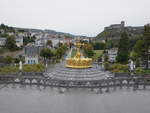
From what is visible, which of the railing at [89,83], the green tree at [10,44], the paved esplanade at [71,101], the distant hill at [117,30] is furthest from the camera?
the distant hill at [117,30]

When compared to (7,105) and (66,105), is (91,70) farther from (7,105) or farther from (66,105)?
(7,105)

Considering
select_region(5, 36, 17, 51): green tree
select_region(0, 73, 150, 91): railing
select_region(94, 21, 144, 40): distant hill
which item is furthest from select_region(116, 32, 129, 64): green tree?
select_region(94, 21, 144, 40): distant hill

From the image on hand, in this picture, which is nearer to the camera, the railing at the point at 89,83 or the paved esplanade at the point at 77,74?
the railing at the point at 89,83

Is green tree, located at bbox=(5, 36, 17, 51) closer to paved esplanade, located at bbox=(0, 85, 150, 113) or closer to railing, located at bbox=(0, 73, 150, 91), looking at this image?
railing, located at bbox=(0, 73, 150, 91)

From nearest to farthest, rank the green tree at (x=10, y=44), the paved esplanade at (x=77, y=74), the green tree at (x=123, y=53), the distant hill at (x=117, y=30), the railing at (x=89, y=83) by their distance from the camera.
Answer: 1. the railing at (x=89, y=83)
2. the paved esplanade at (x=77, y=74)
3. the green tree at (x=123, y=53)
4. the green tree at (x=10, y=44)
5. the distant hill at (x=117, y=30)

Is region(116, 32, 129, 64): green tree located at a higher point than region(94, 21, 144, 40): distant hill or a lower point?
lower

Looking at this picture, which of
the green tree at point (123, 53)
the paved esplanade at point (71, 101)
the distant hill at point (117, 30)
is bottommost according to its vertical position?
the paved esplanade at point (71, 101)

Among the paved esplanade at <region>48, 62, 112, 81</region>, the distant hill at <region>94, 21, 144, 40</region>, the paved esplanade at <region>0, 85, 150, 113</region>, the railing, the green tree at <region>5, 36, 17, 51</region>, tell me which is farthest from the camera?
the distant hill at <region>94, 21, 144, 40</region>

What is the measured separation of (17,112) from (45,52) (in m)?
25.0

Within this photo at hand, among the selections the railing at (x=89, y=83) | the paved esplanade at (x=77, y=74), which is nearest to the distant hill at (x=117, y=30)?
the paved esplanade at (x=77, y=74)

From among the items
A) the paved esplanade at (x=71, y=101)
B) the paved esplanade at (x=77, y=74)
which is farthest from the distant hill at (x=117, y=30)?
the paved esplanade at (x=71, y=101)

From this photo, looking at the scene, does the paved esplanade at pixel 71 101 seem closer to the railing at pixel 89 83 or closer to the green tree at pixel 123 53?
the railing at pixel 89 83

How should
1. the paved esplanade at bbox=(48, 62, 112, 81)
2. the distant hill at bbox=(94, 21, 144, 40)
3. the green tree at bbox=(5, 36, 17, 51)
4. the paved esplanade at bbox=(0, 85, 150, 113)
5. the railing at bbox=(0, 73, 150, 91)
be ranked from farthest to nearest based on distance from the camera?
the distant hill at bbox=(94, 21, 144, 40) → the green tree at bbox=(5, 36, 17, 51) → the paved esplanade at bbox=(48, 62, 112, 81) → the railing at bbox=(0, 73, 150, 91) → the paved esplanade at bbox=(0, 85, 150, 113)

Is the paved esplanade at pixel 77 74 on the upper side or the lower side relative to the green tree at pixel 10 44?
lower
